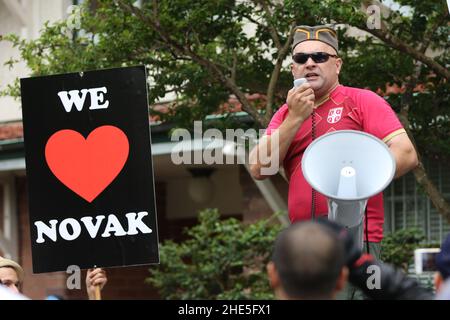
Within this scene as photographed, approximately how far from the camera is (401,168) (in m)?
4.90

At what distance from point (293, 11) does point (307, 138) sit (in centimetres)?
263

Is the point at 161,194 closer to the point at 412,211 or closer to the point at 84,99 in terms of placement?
the point at 412,211

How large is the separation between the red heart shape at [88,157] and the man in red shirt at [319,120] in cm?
81

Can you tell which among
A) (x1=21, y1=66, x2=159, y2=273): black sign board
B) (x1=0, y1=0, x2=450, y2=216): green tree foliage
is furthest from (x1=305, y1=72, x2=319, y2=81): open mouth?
(x1=0, y1=0, x2=450, y2=216): green tree foliage

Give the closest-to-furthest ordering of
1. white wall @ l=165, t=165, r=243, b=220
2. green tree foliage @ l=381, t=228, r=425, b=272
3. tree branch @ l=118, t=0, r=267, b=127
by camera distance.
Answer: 1. tree branch @ l=118, t=0, r=267, b=127
2. green tree foliage @ l=381, t=228, r=425, b=272
3. white wall @ l=165, t=165, r=243, b=220

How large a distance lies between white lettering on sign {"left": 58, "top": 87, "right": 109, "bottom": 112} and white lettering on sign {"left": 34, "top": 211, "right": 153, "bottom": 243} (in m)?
0.55

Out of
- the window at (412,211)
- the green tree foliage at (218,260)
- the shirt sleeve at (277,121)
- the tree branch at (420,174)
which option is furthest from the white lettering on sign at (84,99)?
the window at (412,211)

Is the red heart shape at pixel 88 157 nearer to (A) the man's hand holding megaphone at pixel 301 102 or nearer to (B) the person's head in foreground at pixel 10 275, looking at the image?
(B) the person's head in foreground at pixel 10 275

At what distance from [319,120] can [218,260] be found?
243 inches

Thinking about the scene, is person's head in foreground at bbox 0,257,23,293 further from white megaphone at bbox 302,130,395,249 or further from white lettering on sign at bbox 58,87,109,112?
white megaphone at bbox 302,130,395,249

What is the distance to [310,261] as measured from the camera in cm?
315

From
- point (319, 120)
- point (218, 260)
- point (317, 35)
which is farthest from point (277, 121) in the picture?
point (218, 260)

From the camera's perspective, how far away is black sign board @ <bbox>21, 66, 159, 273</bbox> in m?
5.58
